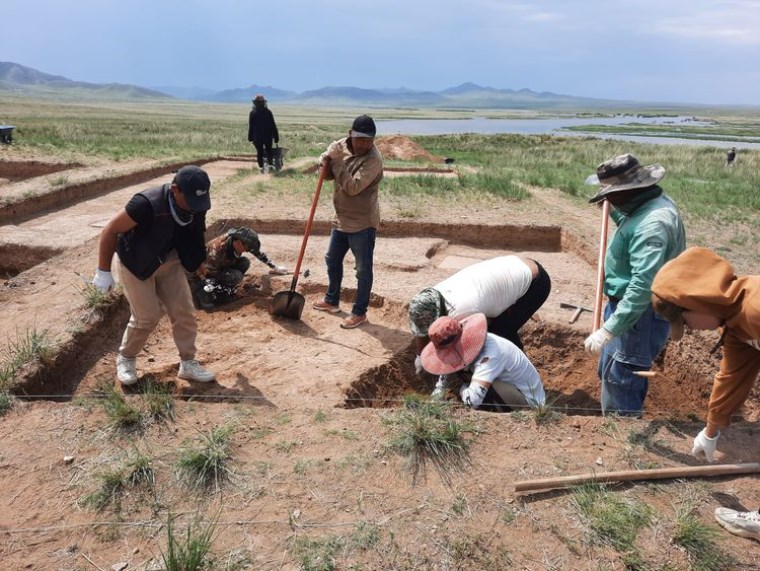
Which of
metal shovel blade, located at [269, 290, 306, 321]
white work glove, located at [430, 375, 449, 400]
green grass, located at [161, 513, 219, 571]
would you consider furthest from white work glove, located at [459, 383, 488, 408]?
metal shovel blade, located at [269, 290, 306, 321]

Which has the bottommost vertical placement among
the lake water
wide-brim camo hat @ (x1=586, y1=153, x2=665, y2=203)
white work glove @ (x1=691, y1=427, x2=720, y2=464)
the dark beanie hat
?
white work glove @ (x1=691, y1=427, x2=720, y2=464)

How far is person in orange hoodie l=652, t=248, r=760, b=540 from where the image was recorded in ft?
6.82

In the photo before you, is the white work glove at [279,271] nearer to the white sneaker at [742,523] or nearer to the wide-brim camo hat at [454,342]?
the wide-brim camo hat at [454,342]

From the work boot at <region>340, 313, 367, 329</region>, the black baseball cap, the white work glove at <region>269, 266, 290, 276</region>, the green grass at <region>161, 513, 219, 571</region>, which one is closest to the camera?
the green grass at <region>161, 513, 219, 571</region>

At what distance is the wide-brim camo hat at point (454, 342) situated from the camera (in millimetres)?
3281

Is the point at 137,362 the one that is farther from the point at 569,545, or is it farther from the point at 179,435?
the point at 569,545

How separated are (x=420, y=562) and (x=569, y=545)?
645 mm

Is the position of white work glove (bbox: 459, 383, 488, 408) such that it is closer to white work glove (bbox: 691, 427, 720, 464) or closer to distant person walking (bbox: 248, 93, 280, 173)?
white work glove (bbox: 691, 427, 720, 464)

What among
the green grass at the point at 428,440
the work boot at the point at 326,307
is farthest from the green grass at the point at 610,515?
the work boot at the point at 326,307

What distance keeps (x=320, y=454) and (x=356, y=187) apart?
2366mm

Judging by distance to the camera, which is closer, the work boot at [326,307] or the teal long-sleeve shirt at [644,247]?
the teal long-sleeve shirt at [644,247]

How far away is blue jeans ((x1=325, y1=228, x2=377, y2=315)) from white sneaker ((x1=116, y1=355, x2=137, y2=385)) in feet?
6.31

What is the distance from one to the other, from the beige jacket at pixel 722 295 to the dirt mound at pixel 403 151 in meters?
17.7

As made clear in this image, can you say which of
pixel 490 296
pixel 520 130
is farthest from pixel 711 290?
pixel 520 130
